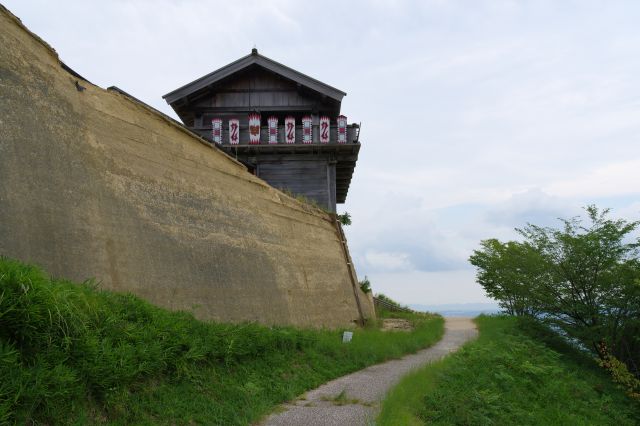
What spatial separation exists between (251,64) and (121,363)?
17868mm

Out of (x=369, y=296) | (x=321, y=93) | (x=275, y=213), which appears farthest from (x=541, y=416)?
(x=321, y=93)

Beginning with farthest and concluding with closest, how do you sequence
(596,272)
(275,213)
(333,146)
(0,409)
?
(333,146), (596,272), (275,213), (0,409)

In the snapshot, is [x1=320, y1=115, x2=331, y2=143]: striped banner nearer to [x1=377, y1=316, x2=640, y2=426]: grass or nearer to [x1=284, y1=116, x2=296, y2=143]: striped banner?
[x1=284, y1=116, x2=296, y2=143]: striped banner

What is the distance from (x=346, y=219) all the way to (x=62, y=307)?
656 inches

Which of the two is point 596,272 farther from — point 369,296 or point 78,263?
point 78,263

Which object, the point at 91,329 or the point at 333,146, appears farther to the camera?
the point at 333,146

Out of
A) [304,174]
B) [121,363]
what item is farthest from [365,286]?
[121,363]

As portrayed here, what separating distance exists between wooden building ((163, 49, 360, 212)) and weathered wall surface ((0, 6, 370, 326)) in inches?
264

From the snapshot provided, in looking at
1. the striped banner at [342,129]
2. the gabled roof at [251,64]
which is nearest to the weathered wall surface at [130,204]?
the striped banner at [342,129]

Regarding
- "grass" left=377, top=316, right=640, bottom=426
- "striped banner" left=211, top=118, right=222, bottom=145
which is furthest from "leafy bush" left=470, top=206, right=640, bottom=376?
"striped banner" left=211, top=118, right=222, bottom=145

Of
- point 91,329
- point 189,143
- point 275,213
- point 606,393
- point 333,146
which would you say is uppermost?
point 333,146

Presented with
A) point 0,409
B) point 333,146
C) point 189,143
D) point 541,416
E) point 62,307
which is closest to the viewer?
point 0,409

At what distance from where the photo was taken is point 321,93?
69.8ft

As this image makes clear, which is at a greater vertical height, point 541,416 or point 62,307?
point 62,307
